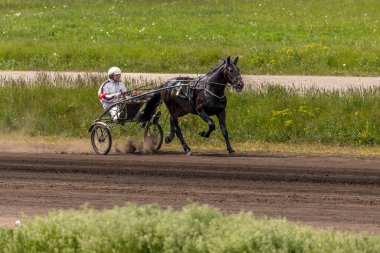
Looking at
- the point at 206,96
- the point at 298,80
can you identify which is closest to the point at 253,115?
the point at 206,96

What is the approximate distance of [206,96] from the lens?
1722 centimetres

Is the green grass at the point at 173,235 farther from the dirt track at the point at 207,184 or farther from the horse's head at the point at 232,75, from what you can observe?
the horse's head at the point at 232,75

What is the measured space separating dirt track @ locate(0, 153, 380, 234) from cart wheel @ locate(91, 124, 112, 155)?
31cm

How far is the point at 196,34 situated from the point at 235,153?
1884cm

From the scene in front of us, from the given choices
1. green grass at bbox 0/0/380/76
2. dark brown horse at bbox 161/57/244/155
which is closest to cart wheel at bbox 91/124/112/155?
dark brown horse at bbox 161/57/244/155

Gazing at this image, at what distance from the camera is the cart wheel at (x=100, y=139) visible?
17938 millimetres

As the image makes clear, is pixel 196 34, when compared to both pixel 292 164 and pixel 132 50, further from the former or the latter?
pixel 292 164

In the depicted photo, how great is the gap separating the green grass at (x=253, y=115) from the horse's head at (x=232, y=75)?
2550mm

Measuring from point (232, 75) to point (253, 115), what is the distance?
129 inches

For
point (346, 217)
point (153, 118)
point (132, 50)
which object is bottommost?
point (346, 217)

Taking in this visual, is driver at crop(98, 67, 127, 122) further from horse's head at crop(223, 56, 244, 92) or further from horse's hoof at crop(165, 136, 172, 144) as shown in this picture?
horse's head at crop(223, 56, 244, 92)

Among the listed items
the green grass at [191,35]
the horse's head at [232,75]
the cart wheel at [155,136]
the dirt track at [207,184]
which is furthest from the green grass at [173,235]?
the green grass at [191,35]

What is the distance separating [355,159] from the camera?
56.1 feet

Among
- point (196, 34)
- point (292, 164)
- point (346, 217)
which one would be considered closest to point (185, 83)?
point (292, 164)
